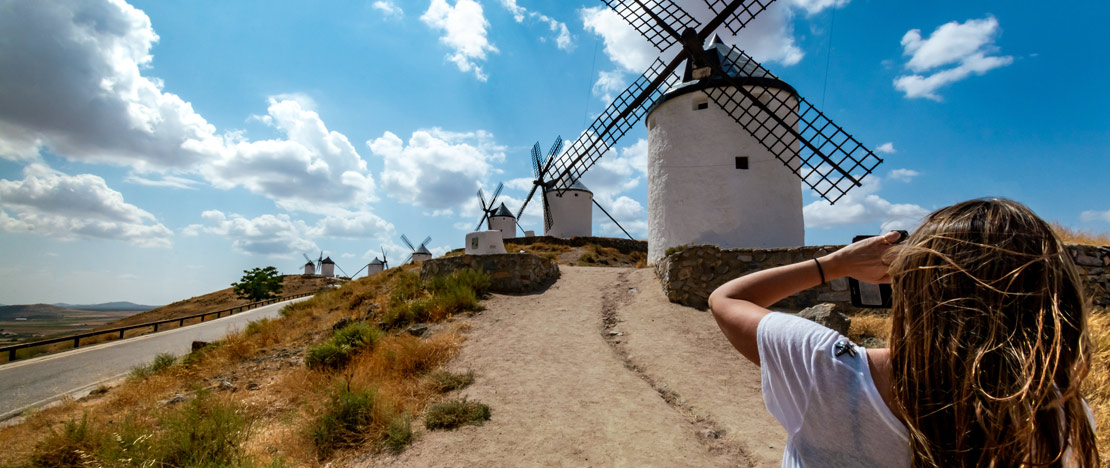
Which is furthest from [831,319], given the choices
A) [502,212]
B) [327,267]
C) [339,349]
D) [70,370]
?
[327,267]

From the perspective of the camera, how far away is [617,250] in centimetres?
2892

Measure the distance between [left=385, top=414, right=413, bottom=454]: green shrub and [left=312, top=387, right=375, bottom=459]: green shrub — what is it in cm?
28

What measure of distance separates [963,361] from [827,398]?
0.26 meters

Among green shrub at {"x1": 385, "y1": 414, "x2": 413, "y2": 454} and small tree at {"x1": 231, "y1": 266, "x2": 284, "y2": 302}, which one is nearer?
green shrub at {"x1": 385, "y1": 414, "x2": 413, "y2": 454}

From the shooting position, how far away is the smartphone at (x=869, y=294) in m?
1.51

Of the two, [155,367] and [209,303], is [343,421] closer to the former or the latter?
[155,367]

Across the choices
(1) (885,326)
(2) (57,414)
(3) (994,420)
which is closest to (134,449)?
(2) (57,414)

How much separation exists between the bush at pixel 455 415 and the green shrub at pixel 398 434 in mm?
226

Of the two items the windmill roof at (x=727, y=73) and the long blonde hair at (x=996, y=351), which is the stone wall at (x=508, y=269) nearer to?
the windmill roof at (x=727, y=73)

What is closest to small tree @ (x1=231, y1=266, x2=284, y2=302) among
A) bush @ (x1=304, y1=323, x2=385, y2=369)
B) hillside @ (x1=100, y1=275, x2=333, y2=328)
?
hillside @ (x1=100, y1=275, x2=333, y2=328)

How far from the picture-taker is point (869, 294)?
1.62m

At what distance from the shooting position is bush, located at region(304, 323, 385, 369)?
7387 millimetres

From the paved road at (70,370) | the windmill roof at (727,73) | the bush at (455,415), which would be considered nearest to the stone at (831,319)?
the bush at (455,415)

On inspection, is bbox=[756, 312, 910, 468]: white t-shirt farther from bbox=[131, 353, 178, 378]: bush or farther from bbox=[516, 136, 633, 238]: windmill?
bbox=[516, 136, 633, 238]: windmill
